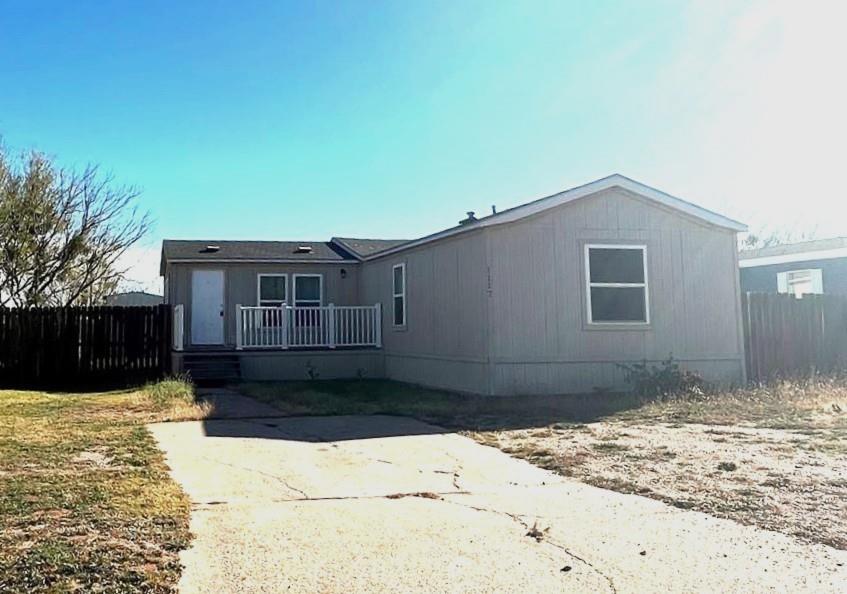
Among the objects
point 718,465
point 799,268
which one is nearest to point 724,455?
point 718,465

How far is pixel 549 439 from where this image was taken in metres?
8.14

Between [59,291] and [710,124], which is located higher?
[710,124]

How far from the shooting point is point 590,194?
12797mm

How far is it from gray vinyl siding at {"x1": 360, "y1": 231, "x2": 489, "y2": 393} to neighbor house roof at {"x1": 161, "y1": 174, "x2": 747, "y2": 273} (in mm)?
371

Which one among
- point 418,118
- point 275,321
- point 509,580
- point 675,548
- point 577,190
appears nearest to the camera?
point 509,580

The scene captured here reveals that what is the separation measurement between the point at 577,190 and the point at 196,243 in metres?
12.3

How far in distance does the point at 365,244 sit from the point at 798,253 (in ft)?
46.1

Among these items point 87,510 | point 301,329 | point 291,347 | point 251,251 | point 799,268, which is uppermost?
point 251,251

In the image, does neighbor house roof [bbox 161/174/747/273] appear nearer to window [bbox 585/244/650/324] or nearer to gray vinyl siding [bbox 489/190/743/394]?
gray vinyl siding [bbox 489/190/743/394]

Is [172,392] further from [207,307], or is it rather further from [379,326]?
[207,307]

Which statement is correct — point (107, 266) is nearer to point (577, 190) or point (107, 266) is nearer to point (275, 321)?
point (275, 321)

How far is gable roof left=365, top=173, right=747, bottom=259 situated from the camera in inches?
487

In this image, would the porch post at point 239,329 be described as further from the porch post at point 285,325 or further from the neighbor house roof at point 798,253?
the neighbor house roof at point 798,253

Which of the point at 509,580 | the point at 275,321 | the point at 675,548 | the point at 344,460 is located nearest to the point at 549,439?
the point at 344,460
